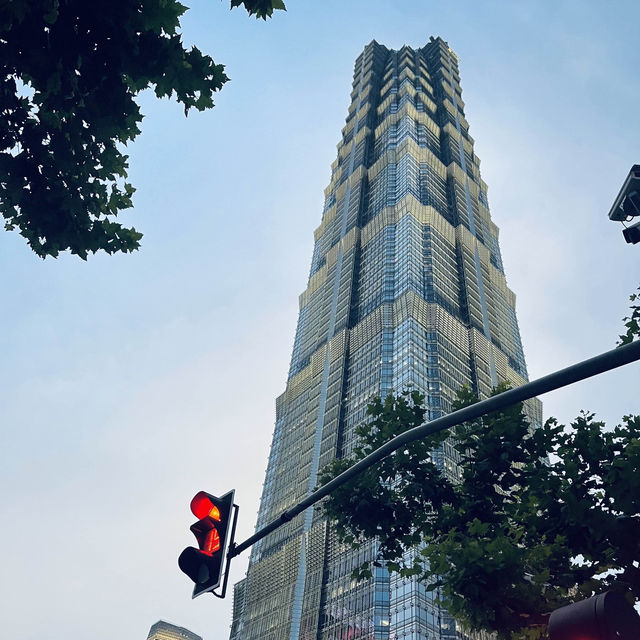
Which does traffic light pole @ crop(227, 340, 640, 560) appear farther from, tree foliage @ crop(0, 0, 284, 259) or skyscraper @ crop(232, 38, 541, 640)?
skyscraper @ crop(232, 38, 541, 640)

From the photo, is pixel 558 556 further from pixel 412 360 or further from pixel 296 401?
pixel 296 401

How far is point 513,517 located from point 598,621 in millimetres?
8777

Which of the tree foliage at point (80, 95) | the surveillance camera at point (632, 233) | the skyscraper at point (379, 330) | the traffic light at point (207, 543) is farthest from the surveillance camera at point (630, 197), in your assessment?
the skyscraper at point (379, 330)

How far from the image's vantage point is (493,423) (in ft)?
41.6

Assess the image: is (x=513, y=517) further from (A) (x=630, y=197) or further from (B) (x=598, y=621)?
(B) (x=598, y=621)

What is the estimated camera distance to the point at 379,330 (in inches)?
3307

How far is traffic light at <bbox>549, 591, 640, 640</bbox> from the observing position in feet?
10.3

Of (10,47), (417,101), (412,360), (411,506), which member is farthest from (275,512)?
(417,101)

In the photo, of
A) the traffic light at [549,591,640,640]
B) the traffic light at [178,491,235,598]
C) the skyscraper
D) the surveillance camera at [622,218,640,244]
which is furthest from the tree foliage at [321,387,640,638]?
the skyscraper

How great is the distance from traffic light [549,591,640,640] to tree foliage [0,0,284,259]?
6.88 metres

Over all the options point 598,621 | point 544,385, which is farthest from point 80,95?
point 598,621

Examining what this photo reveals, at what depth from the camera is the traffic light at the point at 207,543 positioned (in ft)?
17.6

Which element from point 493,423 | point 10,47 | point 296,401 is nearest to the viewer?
point 10,47

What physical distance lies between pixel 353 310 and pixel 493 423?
8323 cm
